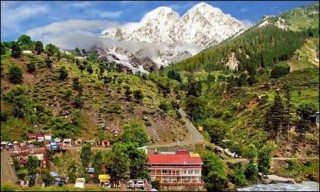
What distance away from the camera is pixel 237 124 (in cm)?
10419

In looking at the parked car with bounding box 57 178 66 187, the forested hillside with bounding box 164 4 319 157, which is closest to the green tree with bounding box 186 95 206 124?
the forested hillside with bounding box 164 4 319 157

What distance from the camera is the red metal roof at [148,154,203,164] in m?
69.7

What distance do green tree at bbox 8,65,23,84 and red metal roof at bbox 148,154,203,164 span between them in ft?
87.0

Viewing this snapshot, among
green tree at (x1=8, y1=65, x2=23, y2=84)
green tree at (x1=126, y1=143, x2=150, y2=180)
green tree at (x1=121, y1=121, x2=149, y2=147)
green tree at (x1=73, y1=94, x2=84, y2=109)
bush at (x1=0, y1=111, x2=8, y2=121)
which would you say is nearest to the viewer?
green tree at (x1=126, y1=143, x2=150, y2=180)

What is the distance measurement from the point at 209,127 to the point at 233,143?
5647 millimetres

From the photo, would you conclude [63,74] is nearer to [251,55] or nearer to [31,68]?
[31,68]

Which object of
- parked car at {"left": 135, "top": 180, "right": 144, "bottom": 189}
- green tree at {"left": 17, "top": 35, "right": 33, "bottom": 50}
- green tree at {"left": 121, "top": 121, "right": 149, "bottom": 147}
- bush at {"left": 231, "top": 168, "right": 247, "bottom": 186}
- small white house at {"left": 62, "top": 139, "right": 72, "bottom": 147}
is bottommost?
bush at {"left": 231, "top": 168, "right": 247, "bottom": 186}

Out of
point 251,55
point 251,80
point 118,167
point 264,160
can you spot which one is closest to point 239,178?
point 264,160

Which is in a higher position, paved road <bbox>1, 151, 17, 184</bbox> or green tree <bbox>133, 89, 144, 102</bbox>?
green tree <bbox>133, 89, 144, 102</bbox>

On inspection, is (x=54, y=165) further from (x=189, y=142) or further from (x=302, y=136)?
(x=302, y=136)

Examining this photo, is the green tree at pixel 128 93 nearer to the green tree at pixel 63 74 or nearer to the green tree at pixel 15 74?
the green tree at pixel 63 74

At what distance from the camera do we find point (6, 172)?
5794 centimetres

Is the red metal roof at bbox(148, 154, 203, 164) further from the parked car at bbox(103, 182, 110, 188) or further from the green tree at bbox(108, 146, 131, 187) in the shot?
the parked car at bbox(103, 182, 110, 188)

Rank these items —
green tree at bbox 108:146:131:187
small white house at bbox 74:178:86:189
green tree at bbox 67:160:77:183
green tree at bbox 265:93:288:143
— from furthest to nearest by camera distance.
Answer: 1. green tree at bbox 265:93:288:143
2. green tree at bbox 108:146:131:187
3. green tree at bbox 67:160:77:183
4. small white house at bbox 74:178:86:189
